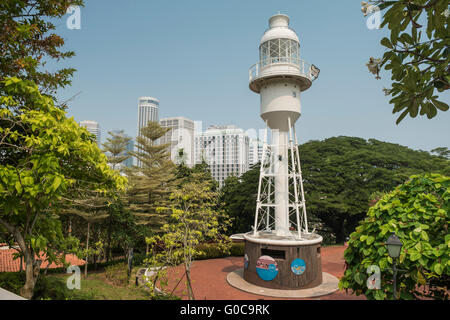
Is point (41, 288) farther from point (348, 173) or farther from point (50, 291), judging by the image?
point (348, 173)

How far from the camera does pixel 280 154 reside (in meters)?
17.3

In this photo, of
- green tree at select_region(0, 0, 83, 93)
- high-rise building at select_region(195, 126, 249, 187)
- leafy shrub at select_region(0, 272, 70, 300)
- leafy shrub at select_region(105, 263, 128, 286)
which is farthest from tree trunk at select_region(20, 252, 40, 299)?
high-rise building at select_region(195, 126, 249, 187)

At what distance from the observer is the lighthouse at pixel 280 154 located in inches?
568

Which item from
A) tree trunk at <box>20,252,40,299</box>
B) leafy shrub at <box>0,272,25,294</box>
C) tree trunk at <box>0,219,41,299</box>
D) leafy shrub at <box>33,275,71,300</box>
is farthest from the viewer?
leafy shrub at <box>33,275,71,300</box>

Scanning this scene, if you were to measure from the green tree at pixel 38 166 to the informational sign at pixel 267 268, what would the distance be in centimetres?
1021

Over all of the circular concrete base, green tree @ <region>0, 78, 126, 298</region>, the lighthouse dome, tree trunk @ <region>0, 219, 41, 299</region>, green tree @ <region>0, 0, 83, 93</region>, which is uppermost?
the lighthouse dome

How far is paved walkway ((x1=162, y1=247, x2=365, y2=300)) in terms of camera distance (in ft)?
43.8

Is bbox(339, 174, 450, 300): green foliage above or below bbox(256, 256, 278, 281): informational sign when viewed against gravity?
above

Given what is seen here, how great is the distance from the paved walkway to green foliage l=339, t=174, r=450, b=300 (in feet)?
17.6

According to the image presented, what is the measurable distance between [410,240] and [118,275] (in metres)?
17.2

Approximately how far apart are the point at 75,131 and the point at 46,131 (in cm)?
55

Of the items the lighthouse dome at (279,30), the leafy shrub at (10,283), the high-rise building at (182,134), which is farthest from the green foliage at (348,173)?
the high-rise building at (182,134)

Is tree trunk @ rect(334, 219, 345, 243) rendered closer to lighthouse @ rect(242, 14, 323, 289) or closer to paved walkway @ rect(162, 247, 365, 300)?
paved walkway @ rect(162, 247, 365, 300)

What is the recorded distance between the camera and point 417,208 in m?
5.61
